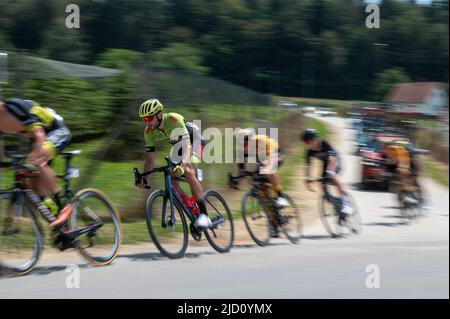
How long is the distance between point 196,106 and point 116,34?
32.7 feet

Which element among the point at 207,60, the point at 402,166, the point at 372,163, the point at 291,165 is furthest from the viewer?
the point at 207,60

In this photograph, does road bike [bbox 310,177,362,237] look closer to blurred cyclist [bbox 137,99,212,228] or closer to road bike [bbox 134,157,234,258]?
road bike [bbox 134,157,234,258]

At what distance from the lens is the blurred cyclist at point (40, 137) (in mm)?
5953

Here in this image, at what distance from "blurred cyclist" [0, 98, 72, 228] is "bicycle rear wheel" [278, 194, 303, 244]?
3.88 meters

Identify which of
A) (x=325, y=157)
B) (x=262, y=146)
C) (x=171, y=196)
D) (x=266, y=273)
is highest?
(x=325, y=157)

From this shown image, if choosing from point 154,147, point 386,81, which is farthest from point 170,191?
point 386,81

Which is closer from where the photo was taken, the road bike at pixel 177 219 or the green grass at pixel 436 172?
the road bike at pixel 177 219

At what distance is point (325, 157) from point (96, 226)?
5.10 meters

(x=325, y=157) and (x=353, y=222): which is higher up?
(x=325, y=157)

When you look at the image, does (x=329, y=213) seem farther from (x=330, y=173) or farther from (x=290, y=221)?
(x=290, y=221)

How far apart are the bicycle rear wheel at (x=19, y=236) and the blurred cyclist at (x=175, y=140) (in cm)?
165

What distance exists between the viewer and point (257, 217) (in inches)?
361

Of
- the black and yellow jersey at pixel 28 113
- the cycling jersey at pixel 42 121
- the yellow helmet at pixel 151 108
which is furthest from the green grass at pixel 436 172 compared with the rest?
the black and yellow jersey at pixel 28 113

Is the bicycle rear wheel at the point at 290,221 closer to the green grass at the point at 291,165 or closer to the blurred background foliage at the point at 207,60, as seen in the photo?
the blurred background foliage at the point at 207,60
